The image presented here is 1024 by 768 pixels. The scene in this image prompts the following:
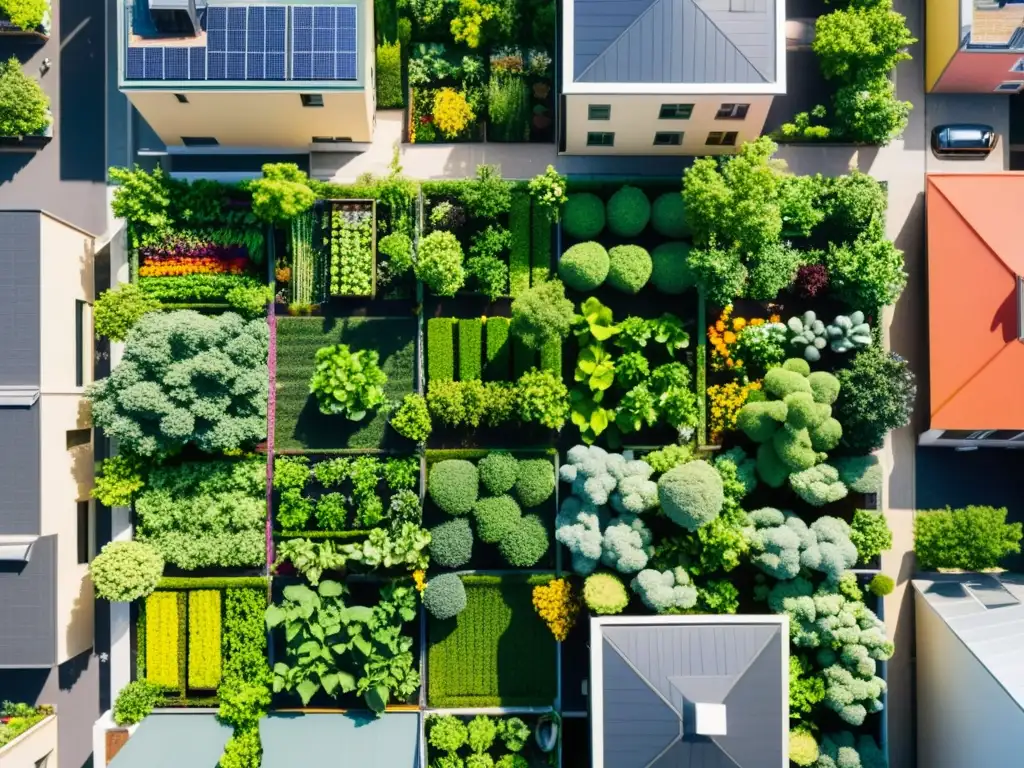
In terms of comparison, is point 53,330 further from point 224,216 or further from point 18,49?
point 18,49

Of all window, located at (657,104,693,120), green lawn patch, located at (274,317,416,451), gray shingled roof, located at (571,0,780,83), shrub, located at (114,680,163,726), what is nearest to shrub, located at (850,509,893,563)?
window, located at (657,104,693,120)

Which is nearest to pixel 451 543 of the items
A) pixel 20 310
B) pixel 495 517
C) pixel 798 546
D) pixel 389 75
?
pixel 495 517

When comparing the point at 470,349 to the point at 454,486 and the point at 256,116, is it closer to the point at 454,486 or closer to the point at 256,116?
the point at 454,486

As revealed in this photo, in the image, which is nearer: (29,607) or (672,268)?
(29,607)

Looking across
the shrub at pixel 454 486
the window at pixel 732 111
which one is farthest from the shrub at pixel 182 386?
the window at pixel 732 111

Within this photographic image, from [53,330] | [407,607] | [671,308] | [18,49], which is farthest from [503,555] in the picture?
[18,49]

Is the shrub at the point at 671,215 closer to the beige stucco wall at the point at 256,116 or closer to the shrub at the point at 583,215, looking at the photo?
the shrub at the point at 583,215

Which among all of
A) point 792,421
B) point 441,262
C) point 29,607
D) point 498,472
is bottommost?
point 29,607
